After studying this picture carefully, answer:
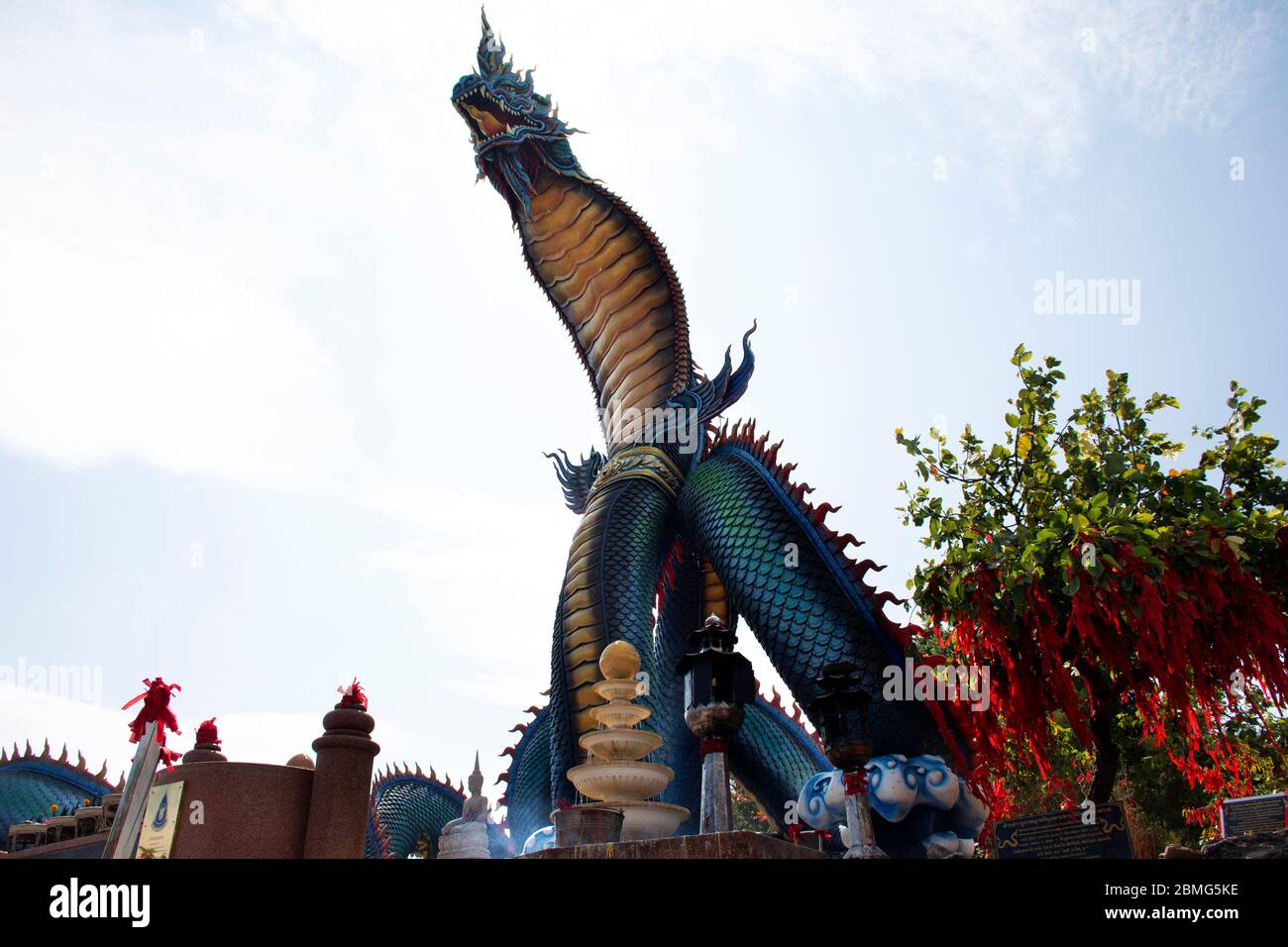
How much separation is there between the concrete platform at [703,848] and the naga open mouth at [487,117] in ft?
47.6

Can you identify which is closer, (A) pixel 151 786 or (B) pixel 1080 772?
(A) pixel 151 786

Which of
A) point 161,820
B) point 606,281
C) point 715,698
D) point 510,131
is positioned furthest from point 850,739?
point 510,131

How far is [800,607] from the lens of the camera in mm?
12344

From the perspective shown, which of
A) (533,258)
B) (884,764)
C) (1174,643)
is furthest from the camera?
(533,258)

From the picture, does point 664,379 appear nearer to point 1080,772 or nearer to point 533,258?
point 533,258

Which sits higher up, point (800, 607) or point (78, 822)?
point (800, 607)

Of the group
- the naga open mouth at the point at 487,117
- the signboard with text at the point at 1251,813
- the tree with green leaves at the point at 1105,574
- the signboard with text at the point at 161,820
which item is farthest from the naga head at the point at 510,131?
the signboard with text at the point at 1251,813

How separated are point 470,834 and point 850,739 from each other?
28.1 ft

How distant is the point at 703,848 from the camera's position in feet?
19.6

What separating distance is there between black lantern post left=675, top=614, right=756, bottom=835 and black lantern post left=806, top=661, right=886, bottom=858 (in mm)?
700
